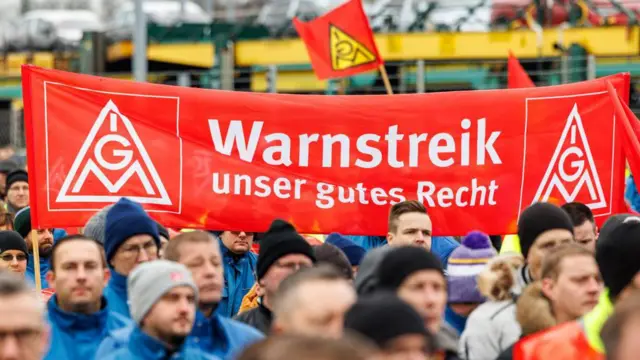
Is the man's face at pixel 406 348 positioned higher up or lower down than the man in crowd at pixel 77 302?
higher up

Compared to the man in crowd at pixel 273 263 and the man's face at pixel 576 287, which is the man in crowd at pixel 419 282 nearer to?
the man's face at pixel 576 287

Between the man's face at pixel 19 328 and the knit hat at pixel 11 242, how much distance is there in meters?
5.49

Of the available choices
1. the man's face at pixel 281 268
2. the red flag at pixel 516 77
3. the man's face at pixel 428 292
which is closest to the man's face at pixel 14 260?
the man's face at pixel 281 268

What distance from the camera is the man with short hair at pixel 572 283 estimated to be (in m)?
7.96

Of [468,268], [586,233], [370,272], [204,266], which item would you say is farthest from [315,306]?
[586,233]

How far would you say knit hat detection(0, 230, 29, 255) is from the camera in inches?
461

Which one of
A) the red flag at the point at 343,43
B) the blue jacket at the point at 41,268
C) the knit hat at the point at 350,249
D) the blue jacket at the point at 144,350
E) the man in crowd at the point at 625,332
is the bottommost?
the blue jacket at the point at 41,268

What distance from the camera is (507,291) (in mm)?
8898

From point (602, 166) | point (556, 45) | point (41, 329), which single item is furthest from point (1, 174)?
point (41, 329)

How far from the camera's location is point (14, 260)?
11.7 metres

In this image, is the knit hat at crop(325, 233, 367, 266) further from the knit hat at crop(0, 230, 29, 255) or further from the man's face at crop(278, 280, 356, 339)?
the man's face at crop(278, 280, 356, 339)

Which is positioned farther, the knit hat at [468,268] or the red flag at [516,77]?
the red flag at [516,77]

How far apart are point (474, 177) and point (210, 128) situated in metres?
1.66

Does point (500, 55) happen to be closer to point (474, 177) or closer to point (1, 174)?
point (1, 174)
